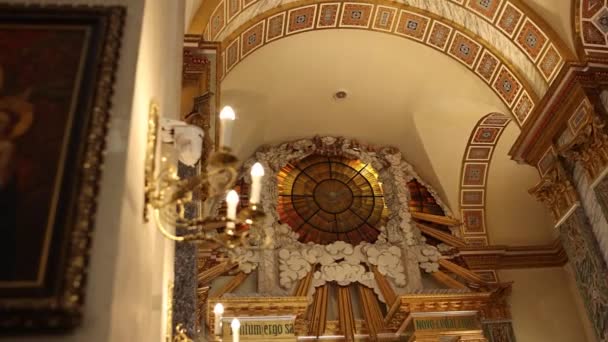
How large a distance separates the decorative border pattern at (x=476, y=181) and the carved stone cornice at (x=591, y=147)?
3478 millimetres

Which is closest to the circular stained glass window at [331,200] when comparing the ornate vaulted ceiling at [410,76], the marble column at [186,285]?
the ornate vaulted ceiling at [410,76]

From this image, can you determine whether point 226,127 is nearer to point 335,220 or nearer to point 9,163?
point 9,163

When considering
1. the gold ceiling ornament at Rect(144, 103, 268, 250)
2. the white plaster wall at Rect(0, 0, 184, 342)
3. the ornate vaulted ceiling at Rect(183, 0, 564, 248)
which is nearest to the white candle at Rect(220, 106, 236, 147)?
the gold ceiling ornament at Rect(144, 103, 268, 250)

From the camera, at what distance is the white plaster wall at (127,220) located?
1596mm

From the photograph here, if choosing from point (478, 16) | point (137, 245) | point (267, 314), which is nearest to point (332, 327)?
point (267, 314)

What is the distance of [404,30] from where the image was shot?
8945 millimetres

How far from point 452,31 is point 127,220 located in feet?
25.3

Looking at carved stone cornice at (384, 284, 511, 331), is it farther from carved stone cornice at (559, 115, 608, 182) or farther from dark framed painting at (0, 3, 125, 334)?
dark framed painting at (0, 3, 125, 334)

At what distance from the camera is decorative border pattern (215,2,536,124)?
836 cm

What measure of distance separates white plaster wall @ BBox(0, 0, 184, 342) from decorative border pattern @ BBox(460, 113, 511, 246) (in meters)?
8.59

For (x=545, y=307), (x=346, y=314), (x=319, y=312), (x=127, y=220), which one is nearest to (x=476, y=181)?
(x=545, y=307)

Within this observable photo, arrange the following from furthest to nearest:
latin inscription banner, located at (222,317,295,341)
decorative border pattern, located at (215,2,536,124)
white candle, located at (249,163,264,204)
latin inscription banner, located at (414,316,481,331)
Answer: latin inscription banner, located at (414,316,481,331), latin inscription banner, located at (222,317,295,341), decorative border pattern, located at (215,2,536,124), white candle, located at (249,163,264,204)

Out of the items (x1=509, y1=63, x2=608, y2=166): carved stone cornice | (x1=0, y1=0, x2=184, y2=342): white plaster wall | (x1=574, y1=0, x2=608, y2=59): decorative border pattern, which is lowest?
(x1=0, y1=0, x2=184, y2=342): white plaster wall

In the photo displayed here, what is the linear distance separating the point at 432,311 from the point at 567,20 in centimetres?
444
